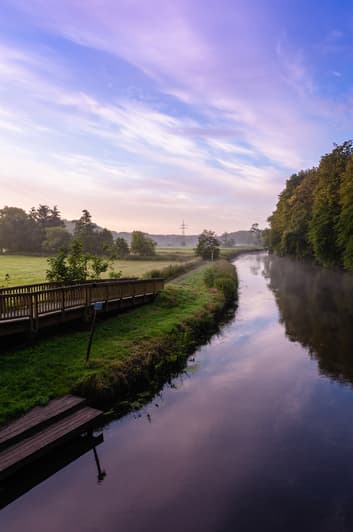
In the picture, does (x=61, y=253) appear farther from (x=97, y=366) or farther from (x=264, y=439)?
(x=264, y=439)

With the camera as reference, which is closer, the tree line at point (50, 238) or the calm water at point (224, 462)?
the calm water at point (224, 462)

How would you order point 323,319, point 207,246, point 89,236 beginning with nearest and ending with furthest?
point 323,319 < point 207,246 < point 89,236

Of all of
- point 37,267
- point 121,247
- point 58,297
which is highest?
point 121,247

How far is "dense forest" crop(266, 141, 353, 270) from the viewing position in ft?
133

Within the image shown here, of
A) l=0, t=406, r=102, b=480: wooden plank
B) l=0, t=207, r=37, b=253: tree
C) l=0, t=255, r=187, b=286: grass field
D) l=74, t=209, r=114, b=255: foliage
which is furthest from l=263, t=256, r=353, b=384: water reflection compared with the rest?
l=0, t=207, r=37, b=253: tree

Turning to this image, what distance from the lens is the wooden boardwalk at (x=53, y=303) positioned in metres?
12.5

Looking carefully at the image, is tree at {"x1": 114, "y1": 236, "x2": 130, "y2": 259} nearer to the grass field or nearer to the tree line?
the tree line

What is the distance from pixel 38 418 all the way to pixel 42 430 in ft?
1.14

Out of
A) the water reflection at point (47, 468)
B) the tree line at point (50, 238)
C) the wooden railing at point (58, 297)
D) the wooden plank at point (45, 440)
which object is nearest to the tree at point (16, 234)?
the tree line at point (50, 238)

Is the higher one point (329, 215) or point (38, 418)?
point (329, 215)

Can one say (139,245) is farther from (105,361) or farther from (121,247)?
(105,361)

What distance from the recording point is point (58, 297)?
14.6m

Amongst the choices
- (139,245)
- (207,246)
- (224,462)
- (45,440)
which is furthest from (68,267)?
(139,245)

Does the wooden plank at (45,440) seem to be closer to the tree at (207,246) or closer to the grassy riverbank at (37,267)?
the grassy riverbank at (37,267)
